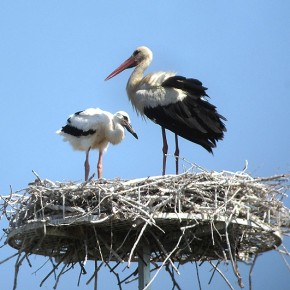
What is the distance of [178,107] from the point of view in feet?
40.8

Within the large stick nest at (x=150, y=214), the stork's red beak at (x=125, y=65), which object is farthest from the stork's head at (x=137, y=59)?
the large stick nest at (x=150, y=214)

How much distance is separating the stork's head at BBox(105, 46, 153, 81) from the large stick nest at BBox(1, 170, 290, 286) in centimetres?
402

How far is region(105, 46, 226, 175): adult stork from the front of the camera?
1214cm

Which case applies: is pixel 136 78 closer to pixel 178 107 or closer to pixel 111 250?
pixel 178 107

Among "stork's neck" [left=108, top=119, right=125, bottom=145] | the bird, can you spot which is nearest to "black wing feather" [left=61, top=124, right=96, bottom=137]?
the bird

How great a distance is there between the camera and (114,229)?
33.2 feet

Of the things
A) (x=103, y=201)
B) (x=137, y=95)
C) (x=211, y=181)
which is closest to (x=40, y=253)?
(x=103, y=201)

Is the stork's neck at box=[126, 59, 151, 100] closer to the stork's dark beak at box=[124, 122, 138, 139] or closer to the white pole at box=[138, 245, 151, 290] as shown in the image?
the stork's dark beak at box=[124, 122, 138, 139]

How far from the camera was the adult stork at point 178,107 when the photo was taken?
1214 centimetres

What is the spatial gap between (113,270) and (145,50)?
4.45 m

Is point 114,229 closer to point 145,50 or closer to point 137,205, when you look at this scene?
point 137,205

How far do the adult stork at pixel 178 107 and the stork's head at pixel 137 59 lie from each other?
0.56m

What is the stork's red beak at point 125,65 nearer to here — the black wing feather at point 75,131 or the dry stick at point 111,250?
the black wing feather at point 75,131

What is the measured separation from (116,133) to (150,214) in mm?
4133
